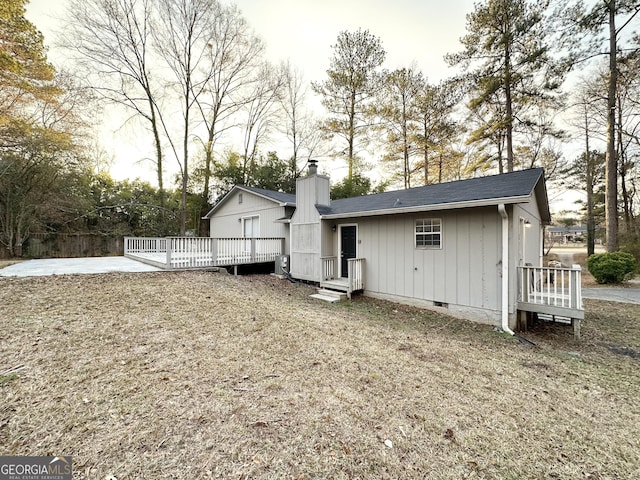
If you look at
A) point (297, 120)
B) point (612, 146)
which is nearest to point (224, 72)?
point (297, 120)

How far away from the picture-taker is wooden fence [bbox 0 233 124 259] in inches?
521

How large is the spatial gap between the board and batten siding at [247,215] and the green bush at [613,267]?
12.7m

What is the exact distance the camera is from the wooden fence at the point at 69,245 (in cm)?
1323

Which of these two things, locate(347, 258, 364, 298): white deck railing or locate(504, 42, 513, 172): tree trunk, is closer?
locate(347, 258, 364, 298): white deck railing

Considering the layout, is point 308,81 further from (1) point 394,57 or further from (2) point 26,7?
(2) point 26,7

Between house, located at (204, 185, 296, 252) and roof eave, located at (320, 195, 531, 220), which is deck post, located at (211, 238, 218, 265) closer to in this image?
house, located at (204, 185, 296, 252)

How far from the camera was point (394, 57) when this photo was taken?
1648cm

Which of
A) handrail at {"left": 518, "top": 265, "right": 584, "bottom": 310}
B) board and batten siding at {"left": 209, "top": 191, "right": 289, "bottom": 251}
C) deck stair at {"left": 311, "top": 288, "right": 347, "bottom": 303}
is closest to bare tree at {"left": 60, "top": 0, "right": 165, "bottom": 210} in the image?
board and batten siding at {"left": 209, "top": 191, "right": 289, "bottom": 251}

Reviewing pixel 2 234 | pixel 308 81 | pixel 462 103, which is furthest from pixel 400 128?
pixel 2 234

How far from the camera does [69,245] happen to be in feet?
46.6

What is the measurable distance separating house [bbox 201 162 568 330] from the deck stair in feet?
0.64

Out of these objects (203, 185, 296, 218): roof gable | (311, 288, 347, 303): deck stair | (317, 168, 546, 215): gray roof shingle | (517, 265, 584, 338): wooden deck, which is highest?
(203, 185, 296, 218): roof gable

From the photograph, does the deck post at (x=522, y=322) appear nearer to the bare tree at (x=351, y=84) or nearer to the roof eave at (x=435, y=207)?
the roof eave at (x=435, y=207)

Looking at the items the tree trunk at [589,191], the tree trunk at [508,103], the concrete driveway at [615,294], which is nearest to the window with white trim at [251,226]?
the tree trunk at [508,103]
